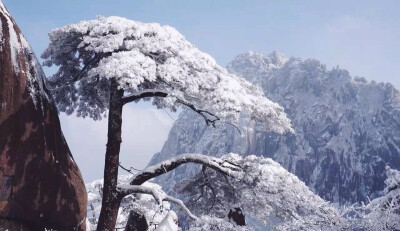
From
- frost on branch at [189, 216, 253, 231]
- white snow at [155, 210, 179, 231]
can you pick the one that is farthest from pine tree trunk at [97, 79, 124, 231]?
frost on branch at [189, 216, 253, 231]

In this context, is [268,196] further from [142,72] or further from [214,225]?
[142,72]

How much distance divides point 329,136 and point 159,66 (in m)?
117

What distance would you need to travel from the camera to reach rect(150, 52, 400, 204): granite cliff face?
103 metres

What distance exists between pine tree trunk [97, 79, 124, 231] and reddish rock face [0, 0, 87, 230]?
78 centimetres

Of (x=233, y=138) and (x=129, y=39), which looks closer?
(x=129, y=39)

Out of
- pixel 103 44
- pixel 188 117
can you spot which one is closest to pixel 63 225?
pixel 103 44

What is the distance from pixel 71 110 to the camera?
9.30 m

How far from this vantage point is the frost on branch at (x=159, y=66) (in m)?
6.42

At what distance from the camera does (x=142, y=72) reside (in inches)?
246

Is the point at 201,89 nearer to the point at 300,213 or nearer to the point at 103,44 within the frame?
the point at 103,44

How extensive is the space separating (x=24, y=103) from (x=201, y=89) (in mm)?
3321

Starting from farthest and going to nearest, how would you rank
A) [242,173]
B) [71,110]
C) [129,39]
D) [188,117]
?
[188,117], [71,110], [242,173], [129,39]

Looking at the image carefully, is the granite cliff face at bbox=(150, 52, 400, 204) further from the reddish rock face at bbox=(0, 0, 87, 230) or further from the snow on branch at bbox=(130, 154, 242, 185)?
the reddish rock face at bbox=(0, 0, 87, 230)

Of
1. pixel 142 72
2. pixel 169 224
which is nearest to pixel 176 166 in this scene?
pixel 169 224
